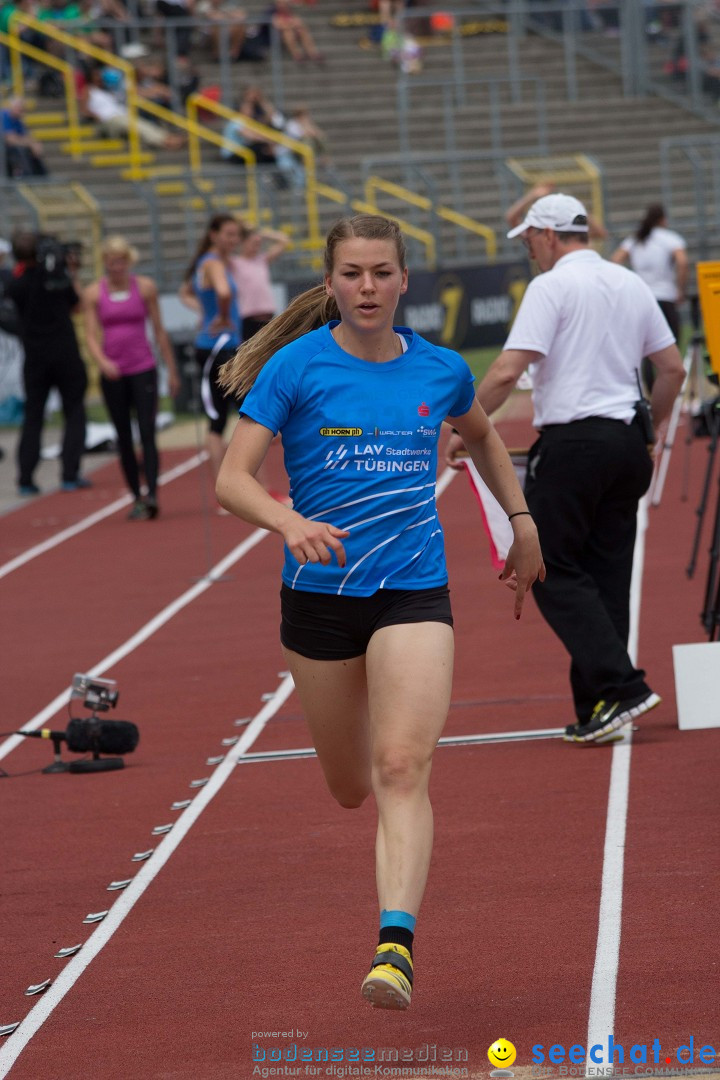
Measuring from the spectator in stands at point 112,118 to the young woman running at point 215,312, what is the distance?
46.9ft

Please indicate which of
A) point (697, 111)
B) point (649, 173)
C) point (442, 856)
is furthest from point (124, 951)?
point (697, 111)

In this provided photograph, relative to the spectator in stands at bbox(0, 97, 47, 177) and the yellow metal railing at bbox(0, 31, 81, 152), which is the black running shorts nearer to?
the spectator in stands at bbox(0, 97, 47, 177)

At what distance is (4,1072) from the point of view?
4379 mm

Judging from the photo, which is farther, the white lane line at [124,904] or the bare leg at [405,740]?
the white lane line at [124,904]

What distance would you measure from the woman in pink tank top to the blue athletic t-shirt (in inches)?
358

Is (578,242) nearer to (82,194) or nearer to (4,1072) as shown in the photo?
(4,1072)

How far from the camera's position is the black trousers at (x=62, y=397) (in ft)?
51.6

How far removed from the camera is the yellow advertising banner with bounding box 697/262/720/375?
23.0ft

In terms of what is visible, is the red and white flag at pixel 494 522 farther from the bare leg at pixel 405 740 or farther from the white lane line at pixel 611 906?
the bare leg at pixel 405 740

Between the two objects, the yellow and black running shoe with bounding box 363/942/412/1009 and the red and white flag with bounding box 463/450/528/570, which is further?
the red and white flag with bounding box 463/450/528/570

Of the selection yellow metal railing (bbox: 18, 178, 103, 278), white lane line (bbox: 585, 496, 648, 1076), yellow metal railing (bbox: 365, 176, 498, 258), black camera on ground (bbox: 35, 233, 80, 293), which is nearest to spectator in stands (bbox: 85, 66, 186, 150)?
yellow metal railing (bbox: 365, 176, 498, 258)

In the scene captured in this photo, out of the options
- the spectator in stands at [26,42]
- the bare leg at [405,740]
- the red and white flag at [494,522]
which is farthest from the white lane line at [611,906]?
the spectator in stands at [26,42]

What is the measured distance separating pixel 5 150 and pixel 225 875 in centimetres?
2039

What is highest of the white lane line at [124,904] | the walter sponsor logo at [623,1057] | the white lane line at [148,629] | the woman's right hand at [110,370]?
the walter sponsor logo at [623,1057]
